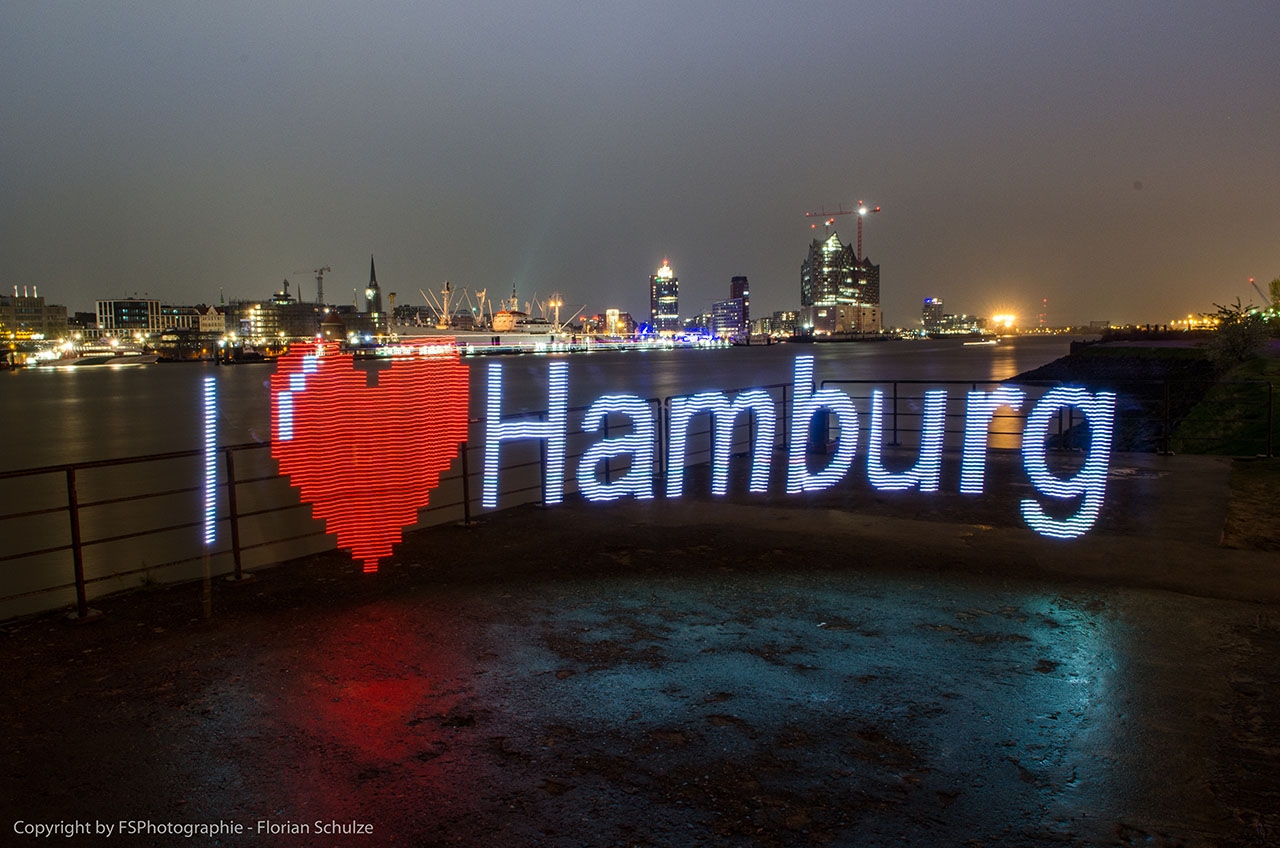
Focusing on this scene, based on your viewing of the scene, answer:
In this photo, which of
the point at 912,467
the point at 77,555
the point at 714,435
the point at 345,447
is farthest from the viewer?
the point at 912,467

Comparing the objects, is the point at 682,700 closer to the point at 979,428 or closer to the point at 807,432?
the point at 979,428

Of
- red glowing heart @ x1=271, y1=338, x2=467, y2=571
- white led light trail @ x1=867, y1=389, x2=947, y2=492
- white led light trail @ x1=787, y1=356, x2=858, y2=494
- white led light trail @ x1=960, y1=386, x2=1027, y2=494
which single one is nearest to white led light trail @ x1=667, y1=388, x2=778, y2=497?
white led light trail @ x1=787, y1=356, x2=858, y2=494

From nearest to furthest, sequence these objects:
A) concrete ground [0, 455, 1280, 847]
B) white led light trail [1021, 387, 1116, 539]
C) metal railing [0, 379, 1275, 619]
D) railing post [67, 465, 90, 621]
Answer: concrete ground [0, 455, 1280, 847] → railing post [67, 465, 90, 621] → metal railing [0, 379, 1275, 619] → white led light trail [1021, 387, 1116, 539]

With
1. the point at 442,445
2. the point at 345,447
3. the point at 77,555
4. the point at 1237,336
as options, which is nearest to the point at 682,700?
the point at 345,447

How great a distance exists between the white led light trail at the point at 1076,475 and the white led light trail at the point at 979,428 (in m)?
0.43

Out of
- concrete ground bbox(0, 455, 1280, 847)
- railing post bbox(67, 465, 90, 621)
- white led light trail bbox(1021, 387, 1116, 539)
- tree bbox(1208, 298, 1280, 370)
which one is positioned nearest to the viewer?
concrete ground bbox(0, 455, 1280, 847)

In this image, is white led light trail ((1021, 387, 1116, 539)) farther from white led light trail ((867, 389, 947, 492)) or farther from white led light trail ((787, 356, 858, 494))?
white led light trail ((787, 356, 858, 494))

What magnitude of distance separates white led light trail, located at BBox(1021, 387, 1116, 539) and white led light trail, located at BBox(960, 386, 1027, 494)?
0.43 m

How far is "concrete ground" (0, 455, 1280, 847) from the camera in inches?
133

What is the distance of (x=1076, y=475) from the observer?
35.8 feet

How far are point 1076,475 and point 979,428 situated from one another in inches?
55.4

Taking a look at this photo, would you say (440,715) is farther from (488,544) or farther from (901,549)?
(901,549)

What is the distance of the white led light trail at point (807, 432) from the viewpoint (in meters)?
11.0

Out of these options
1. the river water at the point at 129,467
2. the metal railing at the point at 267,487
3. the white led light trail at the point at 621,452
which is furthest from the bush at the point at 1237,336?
the white led light trail at the point at 621,452
